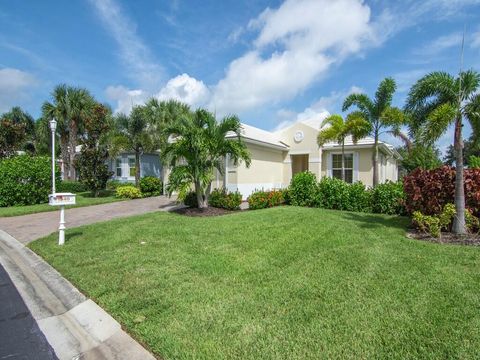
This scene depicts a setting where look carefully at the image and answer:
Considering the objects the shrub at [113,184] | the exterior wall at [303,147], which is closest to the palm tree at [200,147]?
the exterior wall at [303,147]

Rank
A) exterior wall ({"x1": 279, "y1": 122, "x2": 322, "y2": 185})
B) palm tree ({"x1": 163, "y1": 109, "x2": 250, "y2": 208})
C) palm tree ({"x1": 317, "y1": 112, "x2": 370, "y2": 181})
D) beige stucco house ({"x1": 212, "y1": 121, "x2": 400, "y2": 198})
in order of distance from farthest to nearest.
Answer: exterior wall ({"x1": 279, "y1": 122, "x2": 322, "y2": 185}) < beige stucco house ({"x1": 212, "y1": 121, "x2": 400, "y2": 198}) < palm tree ({"x1": 317, "y1": 112, "x2": 370, "y2": 181}) < palm tree ({"x1": 163, "y1": 109, "x2": 250, "y2": 208})

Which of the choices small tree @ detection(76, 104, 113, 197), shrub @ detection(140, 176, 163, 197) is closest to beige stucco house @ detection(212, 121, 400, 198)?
shrub @ detection(140, 176, 163, 197)

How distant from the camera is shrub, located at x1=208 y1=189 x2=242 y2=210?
38.2 ft

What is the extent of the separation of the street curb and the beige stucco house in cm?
1033

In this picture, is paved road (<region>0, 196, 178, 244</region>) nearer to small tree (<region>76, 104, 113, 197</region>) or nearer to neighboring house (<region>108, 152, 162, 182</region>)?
small tree (<region>76, 104, 113, 197</region>)

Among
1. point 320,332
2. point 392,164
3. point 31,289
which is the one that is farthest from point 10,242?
point 392,164

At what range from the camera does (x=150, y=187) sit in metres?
18.6

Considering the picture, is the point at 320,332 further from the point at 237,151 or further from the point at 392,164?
the point at 392,164

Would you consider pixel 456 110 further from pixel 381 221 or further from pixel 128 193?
pixel 128 193

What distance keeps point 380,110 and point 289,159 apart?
6.05m

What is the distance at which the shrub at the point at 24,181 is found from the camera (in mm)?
14922

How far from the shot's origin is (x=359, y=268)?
4.75 metres

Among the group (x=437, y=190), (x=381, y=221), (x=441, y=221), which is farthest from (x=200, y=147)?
(x=441, y=221)

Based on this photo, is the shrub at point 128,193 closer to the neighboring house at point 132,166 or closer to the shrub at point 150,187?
the shrub at point 150,187
